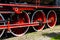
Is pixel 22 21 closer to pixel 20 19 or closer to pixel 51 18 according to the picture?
pixel 20 19

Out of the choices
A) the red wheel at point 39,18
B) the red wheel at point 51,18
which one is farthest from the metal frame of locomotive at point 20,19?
the red wheel at point 51,18

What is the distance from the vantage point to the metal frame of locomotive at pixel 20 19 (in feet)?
30.8


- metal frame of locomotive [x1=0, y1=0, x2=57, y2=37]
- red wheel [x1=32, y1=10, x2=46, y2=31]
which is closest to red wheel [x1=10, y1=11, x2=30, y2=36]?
metal frame of locomotive [x1=0, y1=0, x2=57, y2=37]

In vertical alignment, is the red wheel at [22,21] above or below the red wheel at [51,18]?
above

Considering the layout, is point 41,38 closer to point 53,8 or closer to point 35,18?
point 35,18

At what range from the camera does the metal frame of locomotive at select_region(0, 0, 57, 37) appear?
940 centimetres

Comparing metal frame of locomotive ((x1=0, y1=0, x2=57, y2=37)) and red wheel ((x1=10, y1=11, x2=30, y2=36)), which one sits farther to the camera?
red wheel ((x1=10, y1=11, x2=30, y2=36))

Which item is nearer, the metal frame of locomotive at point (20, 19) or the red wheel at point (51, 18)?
the metal frame of locomotive at point (20, 19)

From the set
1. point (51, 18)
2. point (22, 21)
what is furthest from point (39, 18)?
point (22, 21)

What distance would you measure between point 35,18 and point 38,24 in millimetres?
543

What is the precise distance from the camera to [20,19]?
10.3m

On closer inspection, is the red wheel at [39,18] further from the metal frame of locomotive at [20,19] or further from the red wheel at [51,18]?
the red wheel at [51,18]

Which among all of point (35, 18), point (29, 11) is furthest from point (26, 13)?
point (35, 18)

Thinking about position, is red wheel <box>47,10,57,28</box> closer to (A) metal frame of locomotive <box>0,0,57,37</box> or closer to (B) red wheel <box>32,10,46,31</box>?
(A) metal frame of locomotive <box>0,0,57,37</box>
